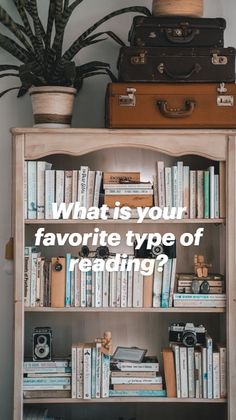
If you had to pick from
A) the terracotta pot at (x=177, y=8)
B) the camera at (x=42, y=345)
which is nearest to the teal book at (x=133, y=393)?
the camera at (x=42, y=345)

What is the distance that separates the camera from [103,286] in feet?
10.7

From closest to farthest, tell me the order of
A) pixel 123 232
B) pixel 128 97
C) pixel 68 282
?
1. pixel 128 97
2. pixel 68 282
3. pixel 123 232

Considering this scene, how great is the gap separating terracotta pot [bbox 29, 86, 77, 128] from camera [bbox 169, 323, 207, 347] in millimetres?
1019

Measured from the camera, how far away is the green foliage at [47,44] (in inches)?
127

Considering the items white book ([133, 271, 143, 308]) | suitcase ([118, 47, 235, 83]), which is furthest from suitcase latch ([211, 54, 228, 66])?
white book ([133, 271, 143, 308])

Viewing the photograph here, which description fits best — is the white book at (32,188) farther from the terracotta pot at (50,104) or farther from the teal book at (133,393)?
the teal book at (133,393)

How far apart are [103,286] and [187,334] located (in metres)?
0.42

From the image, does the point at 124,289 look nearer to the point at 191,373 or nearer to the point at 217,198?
the point at 191,373

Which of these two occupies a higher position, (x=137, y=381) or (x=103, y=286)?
(x=103, y=286)

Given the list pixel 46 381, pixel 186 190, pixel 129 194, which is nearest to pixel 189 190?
pixel 186 190

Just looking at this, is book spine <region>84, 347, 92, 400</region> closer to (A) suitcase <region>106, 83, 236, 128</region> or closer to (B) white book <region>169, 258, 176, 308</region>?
(B) white book <region>169, 258, 176, 308</region>

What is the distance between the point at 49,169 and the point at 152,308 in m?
0.76

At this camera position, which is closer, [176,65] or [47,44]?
[176,65]

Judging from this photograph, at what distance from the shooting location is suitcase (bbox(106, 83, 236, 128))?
3.17 m
